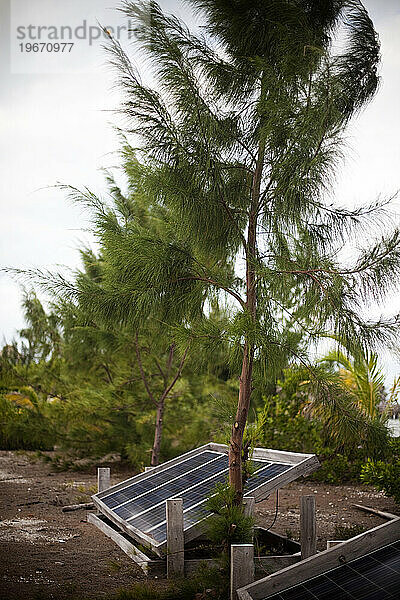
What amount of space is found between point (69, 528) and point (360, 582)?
10.9ft

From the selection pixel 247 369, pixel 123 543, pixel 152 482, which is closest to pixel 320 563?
pixel 247 369

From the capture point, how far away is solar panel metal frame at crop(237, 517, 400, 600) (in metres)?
2.66

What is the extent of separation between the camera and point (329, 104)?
11.7 feet

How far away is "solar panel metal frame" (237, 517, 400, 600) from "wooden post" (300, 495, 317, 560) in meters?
1.06

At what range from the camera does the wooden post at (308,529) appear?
389 cm

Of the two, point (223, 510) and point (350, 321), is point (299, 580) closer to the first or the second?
point (223, 510)

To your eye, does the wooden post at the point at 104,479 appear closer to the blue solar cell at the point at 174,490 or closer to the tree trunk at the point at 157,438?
the blue solar cell at the point at 174,490

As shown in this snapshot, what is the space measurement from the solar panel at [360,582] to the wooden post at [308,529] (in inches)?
43.4

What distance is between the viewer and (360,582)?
102 inches

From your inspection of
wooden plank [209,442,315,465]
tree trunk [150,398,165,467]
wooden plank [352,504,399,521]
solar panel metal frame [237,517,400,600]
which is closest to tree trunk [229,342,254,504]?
wooden plank [209,442,315,465]

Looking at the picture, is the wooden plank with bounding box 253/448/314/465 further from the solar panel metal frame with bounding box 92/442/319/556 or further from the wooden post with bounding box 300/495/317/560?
the wooden post with bounding box 300/495/317/560

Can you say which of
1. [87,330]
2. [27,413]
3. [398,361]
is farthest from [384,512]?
[27,413]

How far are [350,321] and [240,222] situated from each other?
1.06m

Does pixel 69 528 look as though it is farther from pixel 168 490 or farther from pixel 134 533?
pixel 134 533
